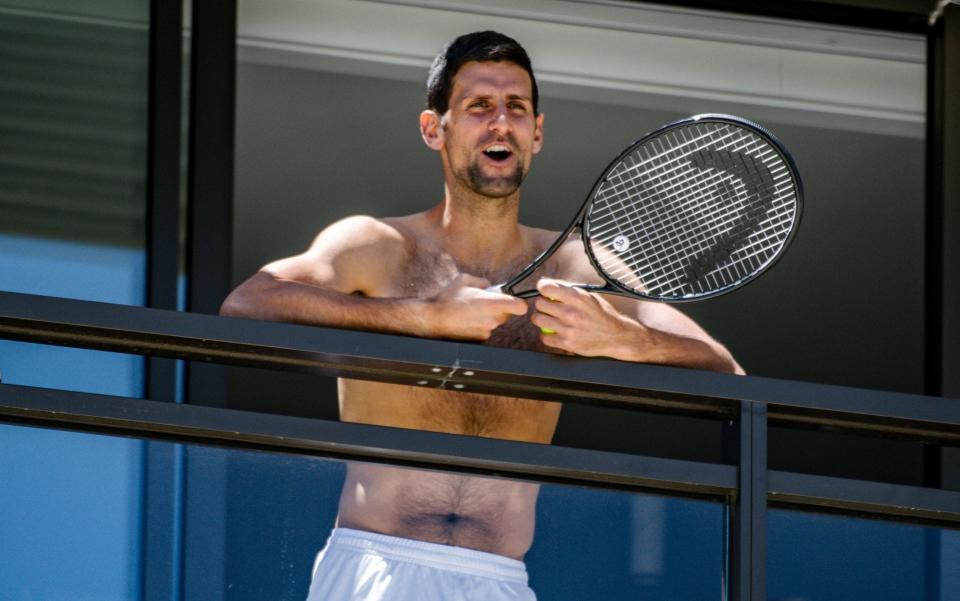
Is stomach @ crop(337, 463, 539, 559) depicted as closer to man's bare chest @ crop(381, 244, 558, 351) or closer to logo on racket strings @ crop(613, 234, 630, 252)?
logo on racket strings @ crop(613, 234, 630, 252)

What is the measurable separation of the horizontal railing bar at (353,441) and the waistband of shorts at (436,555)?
0.16 meters

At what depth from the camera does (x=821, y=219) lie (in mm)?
6109

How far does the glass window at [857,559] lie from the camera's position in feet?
8.93

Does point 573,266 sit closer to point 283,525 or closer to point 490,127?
point 490,127

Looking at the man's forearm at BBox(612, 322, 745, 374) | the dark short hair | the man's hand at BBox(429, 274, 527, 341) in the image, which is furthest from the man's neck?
A: the man's hand at BBox(429, 274, 527, 341)

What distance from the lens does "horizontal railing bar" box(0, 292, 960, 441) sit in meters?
2.55

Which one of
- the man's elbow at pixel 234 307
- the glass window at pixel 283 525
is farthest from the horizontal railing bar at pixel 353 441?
the man's elbow at pixel 234 307

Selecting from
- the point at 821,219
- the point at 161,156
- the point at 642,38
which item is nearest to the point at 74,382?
the point at 161,156

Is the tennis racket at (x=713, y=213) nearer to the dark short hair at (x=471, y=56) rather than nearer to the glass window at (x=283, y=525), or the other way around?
the glass window at (x=283, y=525)

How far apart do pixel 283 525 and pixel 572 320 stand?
576mm

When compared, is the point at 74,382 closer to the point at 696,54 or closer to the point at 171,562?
the point at 171,562

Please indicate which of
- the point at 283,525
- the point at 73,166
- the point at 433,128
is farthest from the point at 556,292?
the point at 73,166

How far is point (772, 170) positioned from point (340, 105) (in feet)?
9.33

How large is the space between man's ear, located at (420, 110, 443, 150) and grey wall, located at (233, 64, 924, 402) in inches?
69.7
